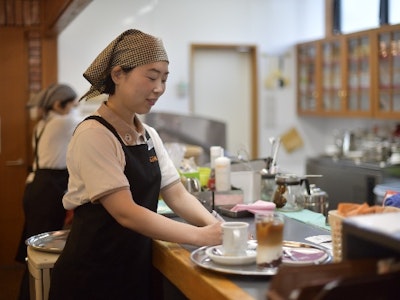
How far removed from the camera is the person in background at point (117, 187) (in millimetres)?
2012

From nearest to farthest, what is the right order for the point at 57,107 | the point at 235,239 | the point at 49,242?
the point at 235,239, the point at 49,242, the point at 57,107

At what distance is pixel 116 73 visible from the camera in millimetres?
2154

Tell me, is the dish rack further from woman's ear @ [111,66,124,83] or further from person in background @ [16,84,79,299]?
person in background @ [16,84,79,299]

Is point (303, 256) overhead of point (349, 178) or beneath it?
overhead

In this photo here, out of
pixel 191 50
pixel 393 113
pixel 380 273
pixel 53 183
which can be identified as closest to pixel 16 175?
pixel 53 183

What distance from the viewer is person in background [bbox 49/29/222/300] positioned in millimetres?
2012

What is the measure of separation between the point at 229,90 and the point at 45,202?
295 centimetres

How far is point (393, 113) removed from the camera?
5434 mm

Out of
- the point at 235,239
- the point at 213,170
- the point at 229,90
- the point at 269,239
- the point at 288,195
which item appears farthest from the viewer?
the point at 229,90

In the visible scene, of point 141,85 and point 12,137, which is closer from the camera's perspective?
point 141,85

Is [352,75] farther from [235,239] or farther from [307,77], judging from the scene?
[235,239]

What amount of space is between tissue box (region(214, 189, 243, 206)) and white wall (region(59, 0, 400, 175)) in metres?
3.23

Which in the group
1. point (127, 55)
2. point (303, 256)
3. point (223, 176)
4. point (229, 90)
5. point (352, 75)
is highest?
point (352, 75)

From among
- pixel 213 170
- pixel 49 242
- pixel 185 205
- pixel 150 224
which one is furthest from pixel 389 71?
pixel 150 224
